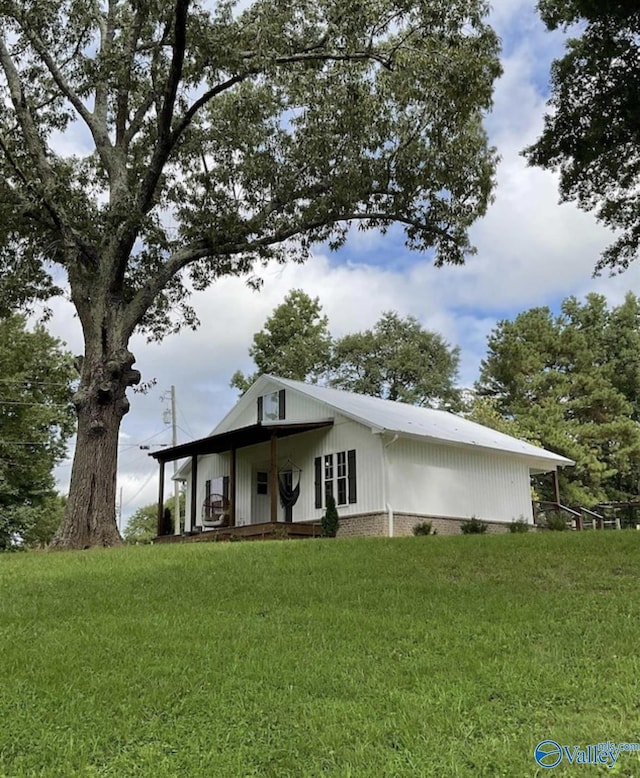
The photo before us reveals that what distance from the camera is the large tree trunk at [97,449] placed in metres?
12.8

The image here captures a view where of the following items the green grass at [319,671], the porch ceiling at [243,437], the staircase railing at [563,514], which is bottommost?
the green grass at [319,671]

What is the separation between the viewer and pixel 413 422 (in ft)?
63.7

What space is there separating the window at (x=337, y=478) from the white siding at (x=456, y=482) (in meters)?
1.15

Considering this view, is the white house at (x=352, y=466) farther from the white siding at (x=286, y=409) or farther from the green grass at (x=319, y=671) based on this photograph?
the green grass at (x=319, y=671)

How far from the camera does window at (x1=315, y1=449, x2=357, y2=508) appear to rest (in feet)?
57.4

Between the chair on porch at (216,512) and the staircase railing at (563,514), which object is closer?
the chair on porch at (216,512)

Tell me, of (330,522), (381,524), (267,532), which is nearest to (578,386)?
(381,524)

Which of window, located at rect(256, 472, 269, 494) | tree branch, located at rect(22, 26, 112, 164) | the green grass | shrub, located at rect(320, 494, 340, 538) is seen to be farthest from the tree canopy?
the green grass

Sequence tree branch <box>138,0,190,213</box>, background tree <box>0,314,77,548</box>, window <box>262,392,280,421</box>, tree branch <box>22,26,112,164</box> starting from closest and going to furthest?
tree branch <box>138,0,190,213</box>
tree branch <box>22,26,112,164</box>
window <box>262,392,280,421</box>
background tree <box>0,314,77,548</box>

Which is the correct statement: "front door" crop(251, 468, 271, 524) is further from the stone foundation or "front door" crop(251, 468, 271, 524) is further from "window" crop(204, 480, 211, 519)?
the stone foundation

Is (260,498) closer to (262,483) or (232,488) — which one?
(262,483)

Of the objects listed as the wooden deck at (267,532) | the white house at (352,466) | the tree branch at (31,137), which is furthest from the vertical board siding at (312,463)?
the tree branch at (31,137)

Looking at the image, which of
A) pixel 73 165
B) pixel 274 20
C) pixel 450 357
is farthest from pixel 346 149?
pixel 450 357

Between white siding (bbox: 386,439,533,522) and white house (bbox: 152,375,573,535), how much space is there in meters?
0.03
